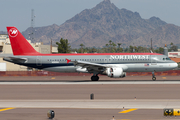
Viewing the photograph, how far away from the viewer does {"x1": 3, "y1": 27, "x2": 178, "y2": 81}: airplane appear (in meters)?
45.2

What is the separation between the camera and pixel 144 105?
69.1 ft

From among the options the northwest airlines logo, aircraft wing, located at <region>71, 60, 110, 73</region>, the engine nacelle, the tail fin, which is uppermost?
the northwest airlines logo

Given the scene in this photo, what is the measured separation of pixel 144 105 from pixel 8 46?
226ft

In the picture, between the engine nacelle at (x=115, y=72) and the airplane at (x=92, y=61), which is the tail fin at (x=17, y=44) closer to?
the airplane at (x=92, y=61)

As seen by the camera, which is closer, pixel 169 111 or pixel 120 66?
pixel 169 111

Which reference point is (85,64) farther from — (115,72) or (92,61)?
(115,72)

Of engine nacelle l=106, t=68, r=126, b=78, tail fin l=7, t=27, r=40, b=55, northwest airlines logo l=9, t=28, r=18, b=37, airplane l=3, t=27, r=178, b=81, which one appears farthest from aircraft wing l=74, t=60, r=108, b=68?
northwest airlines logo l=9, t=28, r=18, b=37

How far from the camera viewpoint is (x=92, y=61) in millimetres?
46281

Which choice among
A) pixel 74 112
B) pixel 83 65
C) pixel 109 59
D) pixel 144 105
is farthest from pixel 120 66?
pixel 74 112

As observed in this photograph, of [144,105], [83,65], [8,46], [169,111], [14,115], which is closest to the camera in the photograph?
[169,111]

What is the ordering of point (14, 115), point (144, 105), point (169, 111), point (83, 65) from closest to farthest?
1. point (169, 111)
2. point (14, 115)
3. point (144, 105)
4. point (83, 65)

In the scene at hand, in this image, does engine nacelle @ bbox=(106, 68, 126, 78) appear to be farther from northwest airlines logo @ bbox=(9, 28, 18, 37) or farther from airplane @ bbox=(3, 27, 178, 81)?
northwest airlines logo @ bbox=(9, 28, 18, 37)

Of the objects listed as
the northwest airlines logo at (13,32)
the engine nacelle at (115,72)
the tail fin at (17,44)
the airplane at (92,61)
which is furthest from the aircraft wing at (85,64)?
the northwest airlines logo at (13,32)

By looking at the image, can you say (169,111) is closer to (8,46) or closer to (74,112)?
(74,112)
